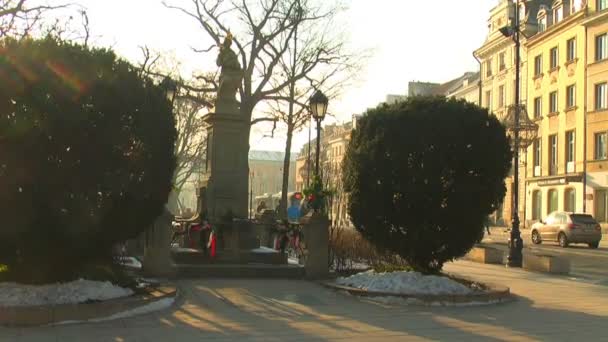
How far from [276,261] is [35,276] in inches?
272

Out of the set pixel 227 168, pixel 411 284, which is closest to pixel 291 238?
pixel 227 168

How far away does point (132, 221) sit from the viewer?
10164 mm

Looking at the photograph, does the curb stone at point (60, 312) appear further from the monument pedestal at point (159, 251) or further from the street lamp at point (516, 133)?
the street lamp at point (516, 133)

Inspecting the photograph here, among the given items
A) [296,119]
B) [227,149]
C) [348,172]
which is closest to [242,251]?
[227,149]

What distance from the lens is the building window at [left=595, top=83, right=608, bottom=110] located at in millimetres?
45406

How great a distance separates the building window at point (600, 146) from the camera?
4531cm

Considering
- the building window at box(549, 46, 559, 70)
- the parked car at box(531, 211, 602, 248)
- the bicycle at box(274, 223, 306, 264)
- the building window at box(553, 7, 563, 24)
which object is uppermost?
the building window at box(553, 7, 563, 24)

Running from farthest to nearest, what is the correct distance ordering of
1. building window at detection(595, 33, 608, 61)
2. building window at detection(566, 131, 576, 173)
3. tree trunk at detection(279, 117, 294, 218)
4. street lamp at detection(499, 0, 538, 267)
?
building window at detection(566, 131, 576, 173) → building window at detection(595, 33, 608, 61) → tree trunk at detection(279, 117, 294, 218) → street lamp at detection(499, 0, 538, 267)

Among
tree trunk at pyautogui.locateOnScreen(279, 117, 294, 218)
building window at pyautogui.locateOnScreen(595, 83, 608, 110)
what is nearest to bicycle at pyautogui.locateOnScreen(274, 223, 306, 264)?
tree trunk at pyautogui.locateOnScreen(279, 117, 294, 218)

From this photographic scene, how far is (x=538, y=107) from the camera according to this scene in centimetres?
5444

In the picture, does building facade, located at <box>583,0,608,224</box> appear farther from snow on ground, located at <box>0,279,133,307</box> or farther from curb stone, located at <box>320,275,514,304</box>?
snow on ground, located at <box>0,279,133,307</box>

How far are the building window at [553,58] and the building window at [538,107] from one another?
2.91 metres

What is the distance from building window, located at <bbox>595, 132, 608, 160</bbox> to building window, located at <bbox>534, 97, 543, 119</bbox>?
805 cm

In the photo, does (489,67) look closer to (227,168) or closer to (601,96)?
(601,96)
